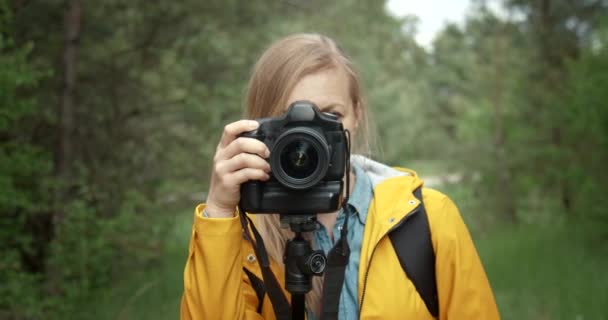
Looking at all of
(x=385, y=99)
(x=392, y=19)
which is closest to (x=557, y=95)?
(x=385, y=99)

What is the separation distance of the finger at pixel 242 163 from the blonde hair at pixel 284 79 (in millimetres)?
238

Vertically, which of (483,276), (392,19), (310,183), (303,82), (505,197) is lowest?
(505,197)

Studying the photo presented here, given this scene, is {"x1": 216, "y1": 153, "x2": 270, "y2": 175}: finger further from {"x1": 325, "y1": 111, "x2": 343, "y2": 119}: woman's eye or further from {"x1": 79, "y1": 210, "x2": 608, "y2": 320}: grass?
{"x1": 79, "y1": 210, "x2": 608, "y2": 320}: grass

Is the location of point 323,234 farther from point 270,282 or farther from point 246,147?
point 246,147

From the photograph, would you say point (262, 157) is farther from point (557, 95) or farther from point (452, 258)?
point (557, 95)

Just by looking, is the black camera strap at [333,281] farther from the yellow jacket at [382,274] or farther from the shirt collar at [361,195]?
the shirt collar at [361,195]

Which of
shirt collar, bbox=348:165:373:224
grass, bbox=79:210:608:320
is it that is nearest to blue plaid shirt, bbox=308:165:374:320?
shirt collar, bbox=348:165:373:224

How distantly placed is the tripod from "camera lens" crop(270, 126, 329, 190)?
0.10m

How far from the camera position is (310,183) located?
142 cm

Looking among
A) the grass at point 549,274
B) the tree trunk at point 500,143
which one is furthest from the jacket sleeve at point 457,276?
the tree trunk at point 500,143

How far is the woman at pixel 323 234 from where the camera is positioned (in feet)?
4.61

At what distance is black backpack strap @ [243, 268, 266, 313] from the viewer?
61.8 inches

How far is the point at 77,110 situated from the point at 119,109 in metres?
0.34

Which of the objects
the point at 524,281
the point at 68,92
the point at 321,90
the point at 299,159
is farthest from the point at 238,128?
the point at 524,281
